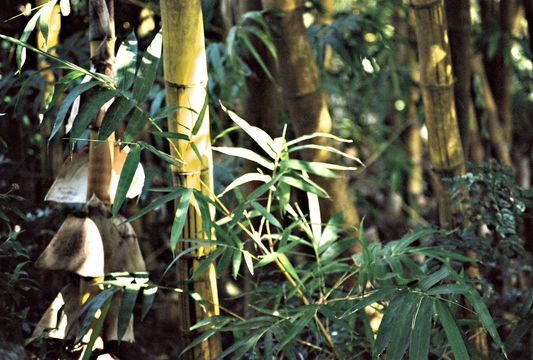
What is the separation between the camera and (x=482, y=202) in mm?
1547

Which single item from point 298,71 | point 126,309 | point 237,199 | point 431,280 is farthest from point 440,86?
point 126,309

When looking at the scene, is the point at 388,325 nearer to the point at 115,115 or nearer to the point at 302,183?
the point at 302,183

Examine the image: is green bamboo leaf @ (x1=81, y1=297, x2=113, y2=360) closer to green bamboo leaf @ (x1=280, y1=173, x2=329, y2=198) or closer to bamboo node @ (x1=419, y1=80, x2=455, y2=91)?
green bamboo leaf @ (x1=280, y1=173, x2=329, y2=198)

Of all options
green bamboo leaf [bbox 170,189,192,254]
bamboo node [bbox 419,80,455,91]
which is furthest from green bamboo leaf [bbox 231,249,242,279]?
bamboo node [bbox 419,80,455,91]

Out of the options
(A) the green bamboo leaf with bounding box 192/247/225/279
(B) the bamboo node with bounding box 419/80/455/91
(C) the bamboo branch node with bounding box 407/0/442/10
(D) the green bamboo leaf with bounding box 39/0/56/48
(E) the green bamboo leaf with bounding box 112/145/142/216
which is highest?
(C) the bamboo branch node with bounding box 407/0/442/10

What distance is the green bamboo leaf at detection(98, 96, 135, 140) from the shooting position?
1127 millimetres

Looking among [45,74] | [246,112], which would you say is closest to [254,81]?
[246,112]

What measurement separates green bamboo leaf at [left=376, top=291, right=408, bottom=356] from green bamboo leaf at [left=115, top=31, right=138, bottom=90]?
0.53 meters

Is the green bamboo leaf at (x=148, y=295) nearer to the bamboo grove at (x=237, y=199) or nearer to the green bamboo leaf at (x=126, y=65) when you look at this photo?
the bamboo grove at (x=237, y=199)

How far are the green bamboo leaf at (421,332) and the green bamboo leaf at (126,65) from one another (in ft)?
1.84

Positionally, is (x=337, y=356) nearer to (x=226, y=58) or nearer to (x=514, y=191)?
(x=514, y=191)

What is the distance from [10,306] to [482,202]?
930 mm

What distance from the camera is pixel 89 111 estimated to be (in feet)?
3.73

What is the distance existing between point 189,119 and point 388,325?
0.45 m
